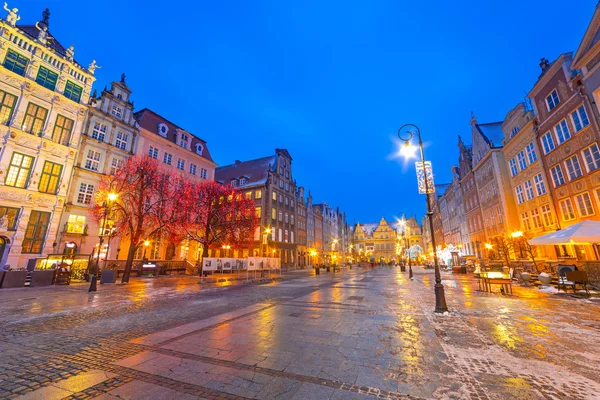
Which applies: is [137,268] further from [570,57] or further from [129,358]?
[570,57]

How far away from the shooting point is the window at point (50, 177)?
22.4m

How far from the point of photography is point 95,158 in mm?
26594

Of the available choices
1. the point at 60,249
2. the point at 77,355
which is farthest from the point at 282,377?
the point at 60,249

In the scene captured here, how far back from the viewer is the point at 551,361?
4.57 metres

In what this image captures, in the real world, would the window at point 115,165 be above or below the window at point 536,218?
above

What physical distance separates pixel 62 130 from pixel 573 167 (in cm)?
4341

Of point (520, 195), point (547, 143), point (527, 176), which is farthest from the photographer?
point (520, 195)

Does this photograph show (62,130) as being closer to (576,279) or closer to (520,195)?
(576,279)

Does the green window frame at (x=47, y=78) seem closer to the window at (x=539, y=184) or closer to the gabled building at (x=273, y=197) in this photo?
the gabled building at (x=273, y=197)

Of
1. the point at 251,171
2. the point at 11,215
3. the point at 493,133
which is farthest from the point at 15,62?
the point at 493,133

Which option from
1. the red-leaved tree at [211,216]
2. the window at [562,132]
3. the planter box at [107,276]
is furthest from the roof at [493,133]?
the planter box at [107,276]

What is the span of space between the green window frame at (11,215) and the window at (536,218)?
44.9 m

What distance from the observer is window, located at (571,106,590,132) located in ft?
53.9

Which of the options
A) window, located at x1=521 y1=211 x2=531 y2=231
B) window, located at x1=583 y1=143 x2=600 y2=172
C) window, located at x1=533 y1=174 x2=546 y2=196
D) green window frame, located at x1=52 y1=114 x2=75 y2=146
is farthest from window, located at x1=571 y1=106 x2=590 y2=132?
green window frame, located at x1=52 y1=114 x2=75 y2=146
